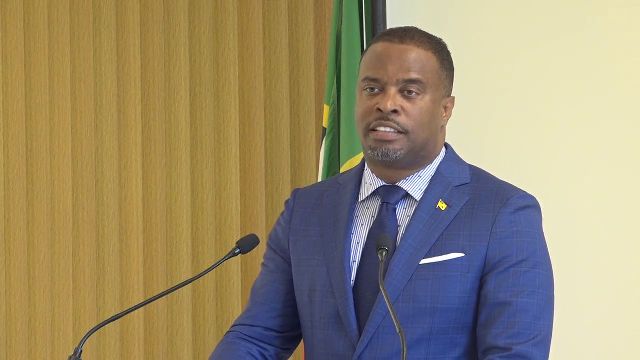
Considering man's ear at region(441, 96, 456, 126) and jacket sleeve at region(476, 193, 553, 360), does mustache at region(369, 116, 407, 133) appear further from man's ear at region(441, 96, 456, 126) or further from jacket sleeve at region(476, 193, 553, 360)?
jacket sleeve at region(476, 193, 553, 360)

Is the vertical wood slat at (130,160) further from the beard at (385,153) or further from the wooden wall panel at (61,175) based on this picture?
the beard at (385,153)

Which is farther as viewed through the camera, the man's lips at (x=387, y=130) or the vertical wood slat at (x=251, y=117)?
the vertical wood slat at (x=251, y=117)

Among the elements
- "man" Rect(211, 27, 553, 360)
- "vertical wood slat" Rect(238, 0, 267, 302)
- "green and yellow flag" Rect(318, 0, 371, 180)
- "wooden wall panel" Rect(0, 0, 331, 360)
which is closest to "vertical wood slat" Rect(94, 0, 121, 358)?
"wooden wall panel" Rect(0, 0, 331, 360)

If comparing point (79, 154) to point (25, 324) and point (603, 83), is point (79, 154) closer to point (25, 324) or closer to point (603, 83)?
point (25, 324)

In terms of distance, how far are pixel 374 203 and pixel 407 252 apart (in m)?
0.22

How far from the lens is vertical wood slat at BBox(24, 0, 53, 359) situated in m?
4.34

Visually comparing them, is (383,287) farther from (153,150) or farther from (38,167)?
(38,167)

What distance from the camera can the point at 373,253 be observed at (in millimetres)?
2281

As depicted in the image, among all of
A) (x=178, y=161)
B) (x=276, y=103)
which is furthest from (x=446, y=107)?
(x=178, y=161)

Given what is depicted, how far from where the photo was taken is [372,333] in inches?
85.2

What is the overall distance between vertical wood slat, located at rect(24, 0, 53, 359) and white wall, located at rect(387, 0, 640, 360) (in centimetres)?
178

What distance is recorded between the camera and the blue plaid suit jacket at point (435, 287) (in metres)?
2.11

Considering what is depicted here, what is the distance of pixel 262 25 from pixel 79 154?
3.17 ft

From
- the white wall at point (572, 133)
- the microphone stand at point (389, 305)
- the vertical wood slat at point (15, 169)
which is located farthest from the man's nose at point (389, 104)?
the vertical wood slat at point (15, 169)
